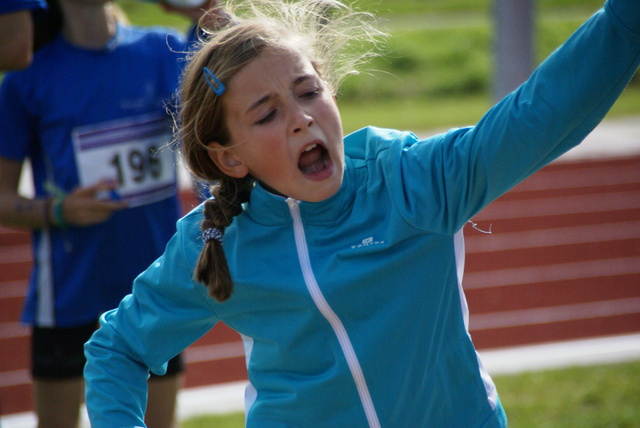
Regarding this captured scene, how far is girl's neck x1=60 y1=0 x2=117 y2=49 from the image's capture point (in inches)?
104

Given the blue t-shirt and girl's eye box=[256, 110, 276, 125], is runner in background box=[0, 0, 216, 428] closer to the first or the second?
the blue t-shirt

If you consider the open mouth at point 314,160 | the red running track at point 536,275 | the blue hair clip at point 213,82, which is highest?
the blue hair clip at point 213,82

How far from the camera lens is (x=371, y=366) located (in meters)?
1.59

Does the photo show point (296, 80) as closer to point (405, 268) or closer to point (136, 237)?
point (405, 268)

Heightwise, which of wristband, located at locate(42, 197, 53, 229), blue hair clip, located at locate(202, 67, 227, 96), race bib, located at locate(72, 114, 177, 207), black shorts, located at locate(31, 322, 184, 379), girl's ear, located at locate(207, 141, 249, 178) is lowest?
black shorts, located at locate(31, 322, 184, 379)

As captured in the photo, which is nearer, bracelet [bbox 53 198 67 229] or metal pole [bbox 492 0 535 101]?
bracelet [bbox 53 198 67 229]

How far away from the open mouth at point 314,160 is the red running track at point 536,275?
3.59 m

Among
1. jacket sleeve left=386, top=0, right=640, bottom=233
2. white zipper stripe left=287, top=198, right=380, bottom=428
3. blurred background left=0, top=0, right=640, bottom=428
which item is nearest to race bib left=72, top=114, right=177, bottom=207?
blurred background left=0, top=0, right=640, bottom=428

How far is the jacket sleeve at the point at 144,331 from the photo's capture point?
1629 millimetres

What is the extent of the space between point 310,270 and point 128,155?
1.29m

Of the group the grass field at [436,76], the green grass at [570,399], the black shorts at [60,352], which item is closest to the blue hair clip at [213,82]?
the black shorts at [60,352]

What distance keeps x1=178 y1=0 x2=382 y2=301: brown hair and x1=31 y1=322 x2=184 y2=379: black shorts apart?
108 cm

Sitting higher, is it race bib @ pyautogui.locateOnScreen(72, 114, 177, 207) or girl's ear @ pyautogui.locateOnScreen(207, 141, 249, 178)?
girl's ear @ pyautogui.locateOnScreen(207, 141, 249, 178)

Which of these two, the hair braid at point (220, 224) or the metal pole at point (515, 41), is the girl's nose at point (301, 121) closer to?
the hair braid at point (220, 224)
